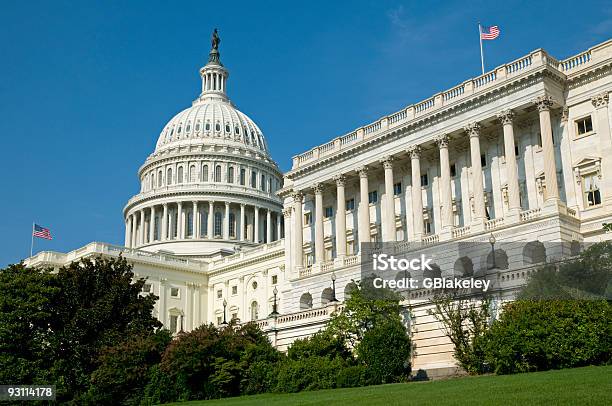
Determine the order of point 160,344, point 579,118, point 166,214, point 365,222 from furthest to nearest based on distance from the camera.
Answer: point 166,214 < point 365,222 < point 579,118 < point 160,344


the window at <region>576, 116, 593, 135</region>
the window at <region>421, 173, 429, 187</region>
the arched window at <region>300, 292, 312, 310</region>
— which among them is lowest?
the arched window at <region>300, 292, 312, 310</region>

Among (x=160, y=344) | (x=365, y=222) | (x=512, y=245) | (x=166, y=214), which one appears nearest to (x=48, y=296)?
(x=160, y=344)

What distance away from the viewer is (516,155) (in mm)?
64500

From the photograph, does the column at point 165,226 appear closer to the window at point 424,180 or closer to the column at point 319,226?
the column at point 319,226

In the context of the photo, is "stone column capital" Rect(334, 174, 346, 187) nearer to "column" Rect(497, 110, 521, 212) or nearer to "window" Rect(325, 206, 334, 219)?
"window" Rect(325, 206, 334, 219)

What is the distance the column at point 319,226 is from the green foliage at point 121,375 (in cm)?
2588

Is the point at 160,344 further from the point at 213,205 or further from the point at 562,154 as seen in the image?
the point at 213,205

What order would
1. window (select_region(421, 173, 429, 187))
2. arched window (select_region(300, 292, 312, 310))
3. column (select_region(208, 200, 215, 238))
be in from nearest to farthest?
window (select_region(421, 173, 429, 187)) < arched window (select_region(300, 292, 312, 310)) < column (select_region(208, 200, 215, 238))

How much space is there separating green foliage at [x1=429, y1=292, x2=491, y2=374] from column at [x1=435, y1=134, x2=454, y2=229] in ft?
63.3

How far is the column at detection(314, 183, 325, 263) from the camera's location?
77125 millimetres

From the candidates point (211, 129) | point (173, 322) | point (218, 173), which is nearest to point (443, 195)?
point (173, 322)

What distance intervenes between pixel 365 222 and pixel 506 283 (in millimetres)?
28791

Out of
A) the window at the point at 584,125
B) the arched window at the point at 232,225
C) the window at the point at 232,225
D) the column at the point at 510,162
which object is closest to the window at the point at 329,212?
the column at the point at 510,162

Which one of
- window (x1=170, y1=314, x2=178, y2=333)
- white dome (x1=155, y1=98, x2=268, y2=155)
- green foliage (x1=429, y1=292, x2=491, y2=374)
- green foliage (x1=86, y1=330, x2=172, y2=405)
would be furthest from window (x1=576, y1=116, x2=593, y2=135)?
white dome (x1=155, y1=98, x2=268, y2=155)
